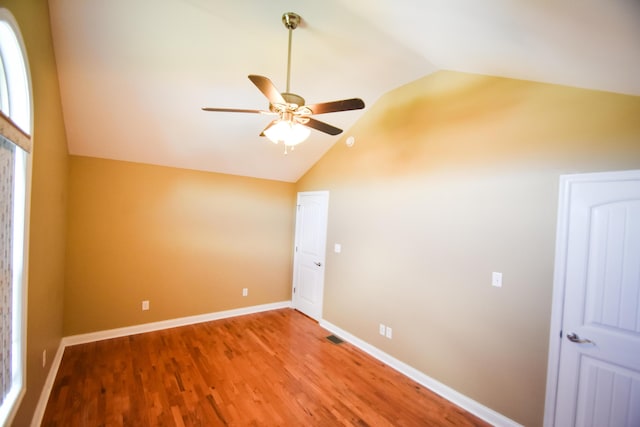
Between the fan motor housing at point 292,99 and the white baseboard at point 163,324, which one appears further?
the white baseboard at point 163,324

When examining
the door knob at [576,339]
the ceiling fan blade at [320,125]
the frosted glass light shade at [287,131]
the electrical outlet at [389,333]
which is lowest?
the electrical outlet at [389,333]

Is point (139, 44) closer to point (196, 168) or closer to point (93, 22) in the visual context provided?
point (93, 22)

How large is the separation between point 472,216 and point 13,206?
3344 mm

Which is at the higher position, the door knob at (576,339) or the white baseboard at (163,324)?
the door knob at (576,339)

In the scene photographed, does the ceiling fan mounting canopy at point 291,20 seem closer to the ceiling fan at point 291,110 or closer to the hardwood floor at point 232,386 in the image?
the ceiling fan at point 291,110

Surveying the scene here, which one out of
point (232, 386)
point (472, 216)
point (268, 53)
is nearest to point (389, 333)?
point (472, 216)

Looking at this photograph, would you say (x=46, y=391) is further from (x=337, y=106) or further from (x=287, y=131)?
(x=337, y=106)

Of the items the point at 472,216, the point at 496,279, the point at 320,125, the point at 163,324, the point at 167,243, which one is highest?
the point at 320,125

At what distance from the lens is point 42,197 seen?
195 centimetres

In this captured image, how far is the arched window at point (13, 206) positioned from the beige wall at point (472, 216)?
3052 mm

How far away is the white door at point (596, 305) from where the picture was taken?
1670mm

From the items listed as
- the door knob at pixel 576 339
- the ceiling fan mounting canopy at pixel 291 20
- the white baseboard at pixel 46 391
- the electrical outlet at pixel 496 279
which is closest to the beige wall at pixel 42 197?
the white baseboard at pixel 46 391

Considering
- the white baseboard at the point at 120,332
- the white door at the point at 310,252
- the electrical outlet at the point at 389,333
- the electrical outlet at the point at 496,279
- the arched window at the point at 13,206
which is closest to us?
the arched window at the point at 13,206

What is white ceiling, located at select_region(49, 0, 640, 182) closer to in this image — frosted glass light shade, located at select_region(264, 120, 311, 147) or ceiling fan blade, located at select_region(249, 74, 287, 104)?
ceiling fan blade, located at select_region(249, 74, 287, 104)
